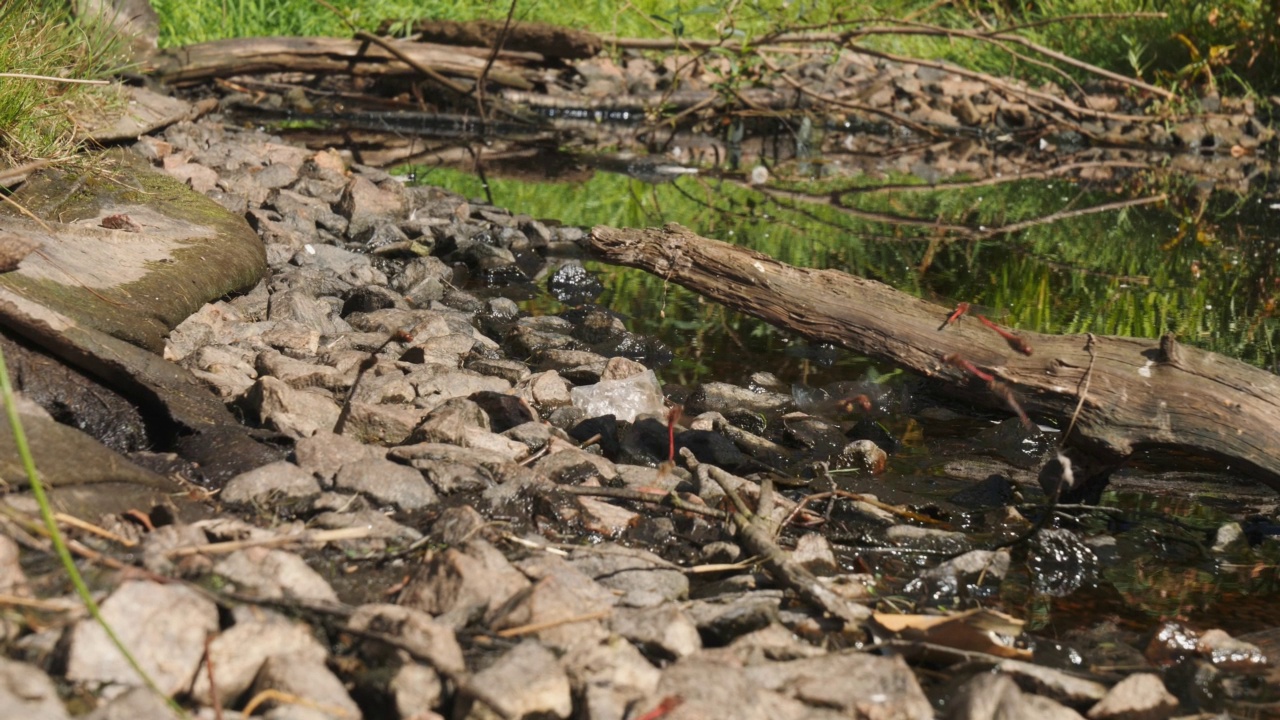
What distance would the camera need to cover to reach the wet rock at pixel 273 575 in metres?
2.04

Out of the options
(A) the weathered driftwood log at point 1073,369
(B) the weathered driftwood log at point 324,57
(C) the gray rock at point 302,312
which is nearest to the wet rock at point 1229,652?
(A) the weathered driftwood log at point 1073,369

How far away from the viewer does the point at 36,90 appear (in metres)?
3.78

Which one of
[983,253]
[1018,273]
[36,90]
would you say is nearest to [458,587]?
[36,90]

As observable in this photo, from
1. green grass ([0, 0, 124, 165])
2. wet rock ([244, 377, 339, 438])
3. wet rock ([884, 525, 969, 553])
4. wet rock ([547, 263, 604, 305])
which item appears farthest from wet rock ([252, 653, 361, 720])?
wet rock ([547, 263, 604, 305])

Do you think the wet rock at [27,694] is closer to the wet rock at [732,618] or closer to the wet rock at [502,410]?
the wet rock at [732,618]

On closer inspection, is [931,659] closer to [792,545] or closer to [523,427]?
[792,545]

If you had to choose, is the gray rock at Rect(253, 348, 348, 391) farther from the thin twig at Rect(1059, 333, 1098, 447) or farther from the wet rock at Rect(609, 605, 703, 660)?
the thin twig at Rect(1059, 333, 1098, 447)

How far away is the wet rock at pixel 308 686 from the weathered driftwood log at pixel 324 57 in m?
7.18

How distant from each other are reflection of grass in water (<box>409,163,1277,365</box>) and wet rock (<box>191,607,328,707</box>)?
7.70ft

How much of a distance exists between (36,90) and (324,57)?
519 centimetres

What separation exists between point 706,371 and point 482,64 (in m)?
5.26

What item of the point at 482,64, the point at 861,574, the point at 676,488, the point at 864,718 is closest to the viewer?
the point at 864,718

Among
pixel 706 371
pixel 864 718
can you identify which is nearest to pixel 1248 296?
pixel 706 371

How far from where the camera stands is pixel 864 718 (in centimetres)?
195
